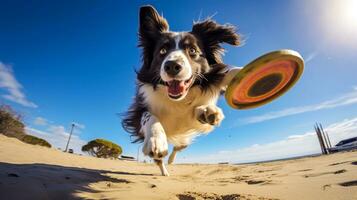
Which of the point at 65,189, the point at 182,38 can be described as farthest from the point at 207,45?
the point at 65,189

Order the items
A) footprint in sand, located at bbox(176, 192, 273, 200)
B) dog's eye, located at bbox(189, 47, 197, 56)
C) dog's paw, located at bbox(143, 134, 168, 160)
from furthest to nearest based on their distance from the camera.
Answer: dog's eye, located at bbox(189, 47, 197, 56) < dog's paw, located at bbox(143, 134, 168, 160) < footprint in sand, located at bbox(176, 192, 273, 200)

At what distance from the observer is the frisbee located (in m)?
3.45

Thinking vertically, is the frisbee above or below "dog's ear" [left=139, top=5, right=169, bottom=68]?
below

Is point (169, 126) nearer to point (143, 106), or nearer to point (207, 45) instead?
point (143, 106)

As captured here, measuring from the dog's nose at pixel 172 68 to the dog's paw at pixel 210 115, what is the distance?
1049mm

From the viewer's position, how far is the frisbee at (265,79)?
3.45 meters

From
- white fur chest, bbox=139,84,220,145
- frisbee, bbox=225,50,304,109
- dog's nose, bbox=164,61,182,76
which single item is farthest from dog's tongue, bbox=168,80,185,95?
frisbee, bbox=225,50,304,109

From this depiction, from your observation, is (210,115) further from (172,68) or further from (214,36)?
(214,36)

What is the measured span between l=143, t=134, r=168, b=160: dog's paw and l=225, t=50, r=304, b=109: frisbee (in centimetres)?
145

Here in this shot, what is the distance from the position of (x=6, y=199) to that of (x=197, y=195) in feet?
5.00

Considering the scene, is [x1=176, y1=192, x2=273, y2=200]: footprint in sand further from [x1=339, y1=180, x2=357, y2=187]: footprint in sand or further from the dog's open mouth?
the dog's open mouth

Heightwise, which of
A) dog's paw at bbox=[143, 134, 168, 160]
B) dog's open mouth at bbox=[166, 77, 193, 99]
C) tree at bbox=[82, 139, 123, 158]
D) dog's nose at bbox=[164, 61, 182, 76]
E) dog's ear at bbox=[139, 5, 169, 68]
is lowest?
dog's paw at bbox=[143, 134, 168, 160]

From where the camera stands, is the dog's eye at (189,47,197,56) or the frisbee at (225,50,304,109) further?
the dog's eye at (189,47,197,56)

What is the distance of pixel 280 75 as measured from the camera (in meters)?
4.09
